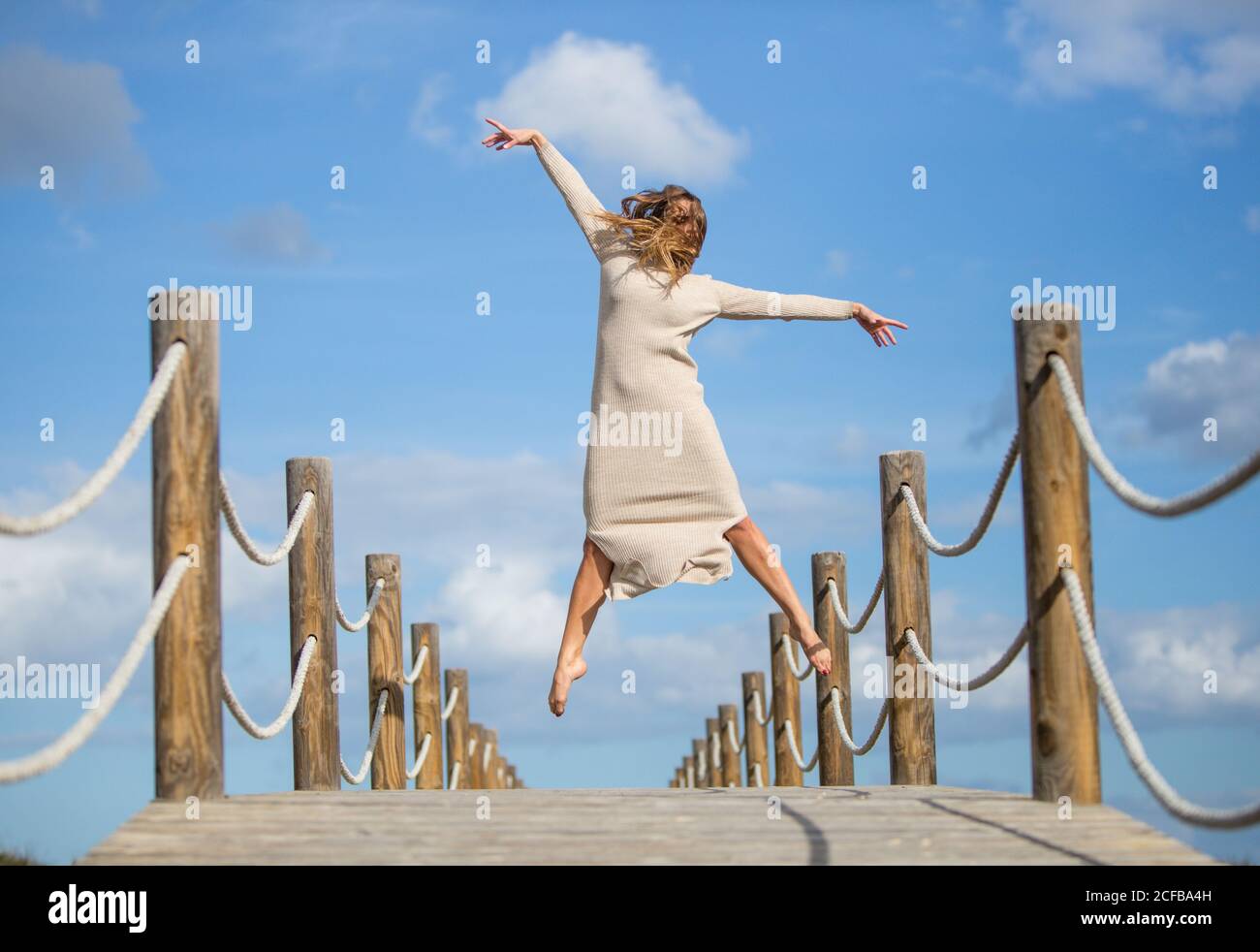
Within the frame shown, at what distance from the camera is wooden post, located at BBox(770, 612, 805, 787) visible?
1180 cm

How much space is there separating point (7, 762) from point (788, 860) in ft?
6.71

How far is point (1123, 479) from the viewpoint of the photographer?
4.44 meters

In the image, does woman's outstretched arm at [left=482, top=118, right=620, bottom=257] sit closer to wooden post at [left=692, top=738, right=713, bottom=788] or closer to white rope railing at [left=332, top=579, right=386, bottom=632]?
→ white rope railing at [left=332, top=579, right=386, bottom=632]

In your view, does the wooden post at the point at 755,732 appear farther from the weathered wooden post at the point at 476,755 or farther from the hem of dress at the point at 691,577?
the hem of dress at the point at 691,577

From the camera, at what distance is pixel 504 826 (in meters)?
4.54

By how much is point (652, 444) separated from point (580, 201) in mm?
1242

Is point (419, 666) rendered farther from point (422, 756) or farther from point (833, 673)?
point (833, 673)

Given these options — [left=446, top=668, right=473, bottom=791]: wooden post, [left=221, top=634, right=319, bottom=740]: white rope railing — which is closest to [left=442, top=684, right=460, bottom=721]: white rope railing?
[left=446, top=668, right=473, bottom=791]: wooden post

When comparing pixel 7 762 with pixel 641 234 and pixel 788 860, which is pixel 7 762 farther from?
pixel 641 234

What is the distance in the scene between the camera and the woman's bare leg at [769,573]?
717cm

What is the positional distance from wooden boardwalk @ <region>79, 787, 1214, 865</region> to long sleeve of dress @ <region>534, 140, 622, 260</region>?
9.43 feet
